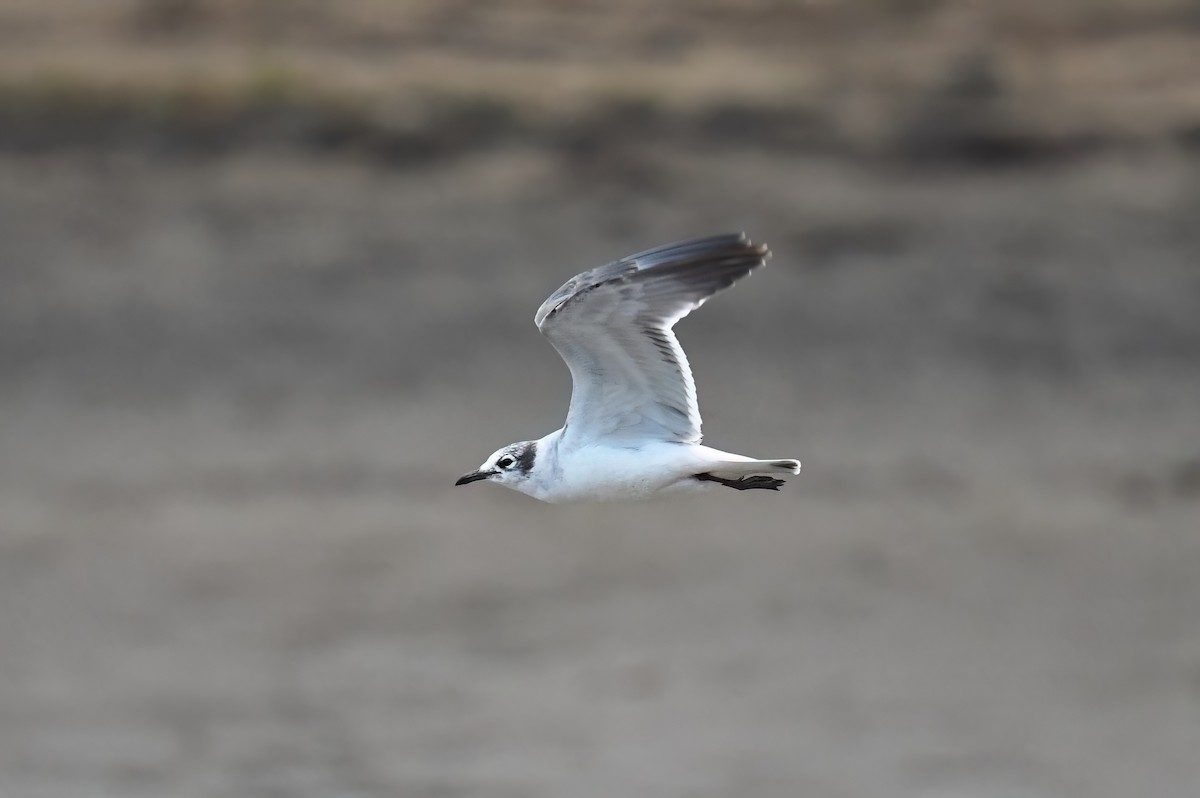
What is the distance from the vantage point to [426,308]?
60.6ft

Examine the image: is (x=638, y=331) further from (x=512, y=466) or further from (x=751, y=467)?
(x=512, y=466)

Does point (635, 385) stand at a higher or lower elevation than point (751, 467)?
higher

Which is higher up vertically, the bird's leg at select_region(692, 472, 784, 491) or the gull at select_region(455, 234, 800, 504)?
the gull at select_region(455, 234, 800, 504)

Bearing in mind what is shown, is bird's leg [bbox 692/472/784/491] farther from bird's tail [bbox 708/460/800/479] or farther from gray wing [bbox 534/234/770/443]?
gray wing [bbox 534/234/770/443]

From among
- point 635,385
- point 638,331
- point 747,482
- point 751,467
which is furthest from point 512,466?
point 751,467

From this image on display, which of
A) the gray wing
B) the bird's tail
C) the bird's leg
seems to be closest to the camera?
the bird's tail

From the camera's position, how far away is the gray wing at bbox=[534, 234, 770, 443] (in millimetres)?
9594

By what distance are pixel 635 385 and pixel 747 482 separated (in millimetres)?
642

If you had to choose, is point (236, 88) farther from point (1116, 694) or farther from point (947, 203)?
point (1116, 694)

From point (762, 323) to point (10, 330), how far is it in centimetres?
610

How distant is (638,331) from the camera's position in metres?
9.74

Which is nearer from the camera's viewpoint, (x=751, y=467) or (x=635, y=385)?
(x=751, y=467)

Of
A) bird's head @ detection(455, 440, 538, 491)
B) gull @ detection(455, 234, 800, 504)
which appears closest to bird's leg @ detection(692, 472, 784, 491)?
gull @ detection(455, 234, 800, 504)

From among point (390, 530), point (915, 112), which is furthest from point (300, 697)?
point (915, 112)
